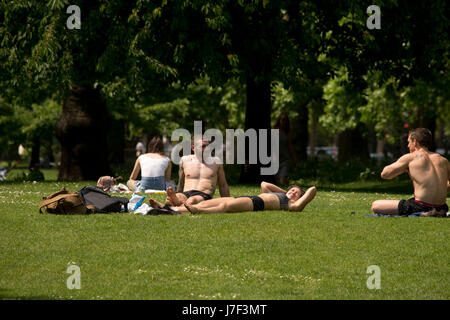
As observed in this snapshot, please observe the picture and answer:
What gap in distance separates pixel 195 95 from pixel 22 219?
37383 mm

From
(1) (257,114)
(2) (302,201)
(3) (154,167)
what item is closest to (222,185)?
(2) (302,201)

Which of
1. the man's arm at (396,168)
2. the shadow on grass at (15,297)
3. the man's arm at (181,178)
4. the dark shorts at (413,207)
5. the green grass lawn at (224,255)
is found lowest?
the shadow on grass at (15,297)

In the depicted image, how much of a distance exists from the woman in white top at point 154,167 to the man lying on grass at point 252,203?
3.26 m

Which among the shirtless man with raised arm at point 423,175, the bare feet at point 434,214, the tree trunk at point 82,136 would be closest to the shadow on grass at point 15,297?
the shirtless man with raised arm at point 423,175

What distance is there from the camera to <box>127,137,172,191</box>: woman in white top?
594 inches

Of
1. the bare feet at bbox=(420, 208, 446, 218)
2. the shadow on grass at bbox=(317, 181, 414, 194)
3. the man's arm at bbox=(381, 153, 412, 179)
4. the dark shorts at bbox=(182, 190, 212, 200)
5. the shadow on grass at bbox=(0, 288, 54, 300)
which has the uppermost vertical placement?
the man's arm at bbox=(381, 153, 412, 179)

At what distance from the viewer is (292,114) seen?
36969 mm

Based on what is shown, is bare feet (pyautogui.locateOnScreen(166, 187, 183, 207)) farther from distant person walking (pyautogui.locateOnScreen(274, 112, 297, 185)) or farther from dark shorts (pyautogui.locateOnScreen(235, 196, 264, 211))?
distant person walking (pyautogui.locateOnScreen(274, 112, 297, 185))

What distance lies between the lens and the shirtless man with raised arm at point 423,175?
11586 mm

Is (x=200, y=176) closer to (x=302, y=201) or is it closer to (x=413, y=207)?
(x=302, y=201)

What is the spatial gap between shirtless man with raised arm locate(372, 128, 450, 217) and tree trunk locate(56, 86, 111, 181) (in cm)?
1250

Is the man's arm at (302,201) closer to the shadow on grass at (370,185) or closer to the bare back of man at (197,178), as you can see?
the bare back of man at (197,178)

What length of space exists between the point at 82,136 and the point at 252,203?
1158cm

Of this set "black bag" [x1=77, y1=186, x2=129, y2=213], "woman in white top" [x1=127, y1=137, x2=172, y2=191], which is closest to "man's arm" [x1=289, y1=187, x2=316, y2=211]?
"black bag" [x1=77, y1=186, x2=129, y2=213]
